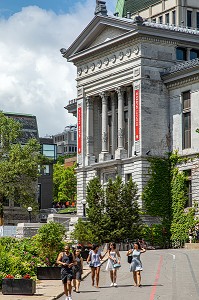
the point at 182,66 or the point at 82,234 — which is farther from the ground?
the point at 182,66

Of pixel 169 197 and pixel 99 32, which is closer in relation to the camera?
pixel 169 197

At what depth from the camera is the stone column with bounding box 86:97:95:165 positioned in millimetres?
89188

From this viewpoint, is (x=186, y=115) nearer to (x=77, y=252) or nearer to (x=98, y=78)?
(x=98, y=78)

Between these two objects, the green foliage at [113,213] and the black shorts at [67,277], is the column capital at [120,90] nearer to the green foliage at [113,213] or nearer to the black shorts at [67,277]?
the green foliage at [113,213]

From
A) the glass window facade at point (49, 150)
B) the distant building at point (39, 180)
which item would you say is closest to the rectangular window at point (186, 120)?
the distant building at point (39, 180)

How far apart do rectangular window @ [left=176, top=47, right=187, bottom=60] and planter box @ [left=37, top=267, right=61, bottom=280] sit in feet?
145

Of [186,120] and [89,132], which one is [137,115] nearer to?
[186,120]

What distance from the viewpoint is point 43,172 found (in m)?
124

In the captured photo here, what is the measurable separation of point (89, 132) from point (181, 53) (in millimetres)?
13909

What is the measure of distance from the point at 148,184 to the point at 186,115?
7616 mm

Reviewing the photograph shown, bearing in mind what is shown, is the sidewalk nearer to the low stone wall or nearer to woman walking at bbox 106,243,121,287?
woman walking at bbox 106,243,121,287

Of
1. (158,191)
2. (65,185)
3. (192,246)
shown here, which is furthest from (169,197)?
(65,185)

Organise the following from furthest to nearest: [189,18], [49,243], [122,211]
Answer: [189,18]
[122,211]
[49,243]

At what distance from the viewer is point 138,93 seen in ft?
262
